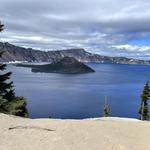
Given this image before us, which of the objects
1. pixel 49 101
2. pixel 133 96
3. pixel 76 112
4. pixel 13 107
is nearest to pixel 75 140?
pixel 13 107

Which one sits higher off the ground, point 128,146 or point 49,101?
point 128,146

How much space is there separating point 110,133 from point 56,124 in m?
2.22

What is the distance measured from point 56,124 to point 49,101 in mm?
125188

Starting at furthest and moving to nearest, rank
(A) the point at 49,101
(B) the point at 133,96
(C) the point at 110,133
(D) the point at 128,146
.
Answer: (B) the point at 133,96 < (A) the point at 49,101 < (C) the point at 110,133 < (D) the point at 128,146

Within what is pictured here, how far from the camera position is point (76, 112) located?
119 meters

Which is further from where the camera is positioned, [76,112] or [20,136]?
[76,112]

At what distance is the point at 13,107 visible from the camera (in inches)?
1199

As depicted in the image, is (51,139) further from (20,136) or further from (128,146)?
(128,146)

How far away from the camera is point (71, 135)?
13.3 meters

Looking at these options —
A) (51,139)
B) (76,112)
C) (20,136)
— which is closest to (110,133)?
(51,139)

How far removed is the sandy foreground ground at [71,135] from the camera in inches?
485

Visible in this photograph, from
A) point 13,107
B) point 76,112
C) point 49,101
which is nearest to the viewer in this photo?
point 13,107

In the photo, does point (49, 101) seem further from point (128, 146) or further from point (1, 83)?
point (128, 146)

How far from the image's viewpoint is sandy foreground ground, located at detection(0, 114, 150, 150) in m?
12.3
